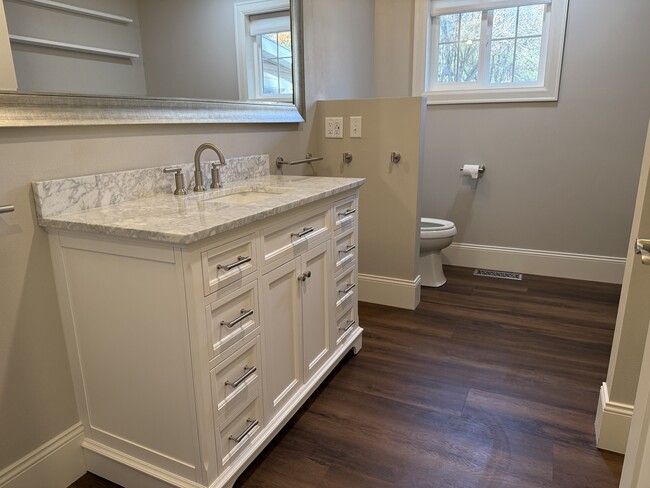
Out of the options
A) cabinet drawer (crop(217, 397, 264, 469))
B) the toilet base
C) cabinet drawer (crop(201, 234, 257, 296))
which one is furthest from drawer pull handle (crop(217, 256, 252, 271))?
the toilet base

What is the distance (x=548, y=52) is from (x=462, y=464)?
107 inches

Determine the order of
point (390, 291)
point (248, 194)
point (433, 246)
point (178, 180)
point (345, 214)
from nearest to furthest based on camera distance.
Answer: point (178, 180) < point (248, 194) < point (345, 214) < point (390, 291) < point (433, 246)

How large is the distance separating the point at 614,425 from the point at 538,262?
1.96 m

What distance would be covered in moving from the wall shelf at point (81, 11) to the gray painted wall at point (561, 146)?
2.36 meters

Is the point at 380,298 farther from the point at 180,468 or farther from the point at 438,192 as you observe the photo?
the point at 180,468

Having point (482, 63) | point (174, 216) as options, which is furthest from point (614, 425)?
point (482, 63)

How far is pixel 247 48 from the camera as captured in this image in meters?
2.14

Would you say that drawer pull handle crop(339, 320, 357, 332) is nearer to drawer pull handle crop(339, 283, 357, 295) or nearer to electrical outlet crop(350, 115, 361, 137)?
drawer pull handle crop(339, 283, 357, 295)

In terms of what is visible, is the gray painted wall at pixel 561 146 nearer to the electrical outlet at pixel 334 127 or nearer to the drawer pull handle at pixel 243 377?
the electrical outlet at pixel 334 127

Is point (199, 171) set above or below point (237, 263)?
→ above

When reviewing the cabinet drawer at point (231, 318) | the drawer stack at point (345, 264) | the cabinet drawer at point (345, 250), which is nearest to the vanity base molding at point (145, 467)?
the cabinet drawer at point (231, 318)

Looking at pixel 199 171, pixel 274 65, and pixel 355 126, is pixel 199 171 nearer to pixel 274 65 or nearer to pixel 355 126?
pixel 274 65

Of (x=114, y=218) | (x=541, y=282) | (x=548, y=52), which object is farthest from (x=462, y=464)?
(x=548, y=52)

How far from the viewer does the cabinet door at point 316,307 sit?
1.75 m
